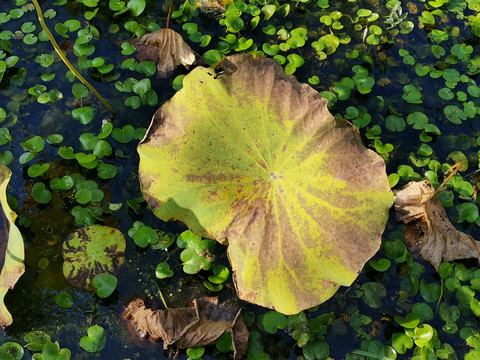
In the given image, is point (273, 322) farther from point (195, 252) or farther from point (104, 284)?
point (104, 284)

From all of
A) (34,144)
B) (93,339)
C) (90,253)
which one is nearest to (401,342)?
(93,339)

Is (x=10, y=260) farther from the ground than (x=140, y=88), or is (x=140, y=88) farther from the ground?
(x=140, y=88)

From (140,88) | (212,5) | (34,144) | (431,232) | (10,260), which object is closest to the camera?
(10,260)

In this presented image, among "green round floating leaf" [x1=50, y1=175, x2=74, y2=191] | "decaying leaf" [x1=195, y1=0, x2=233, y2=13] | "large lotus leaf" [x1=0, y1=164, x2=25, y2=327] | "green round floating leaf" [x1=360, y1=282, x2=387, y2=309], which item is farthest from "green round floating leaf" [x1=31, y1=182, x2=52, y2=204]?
"green round floating leaf" [x1=360, y1=282, x2=387, y2=309]

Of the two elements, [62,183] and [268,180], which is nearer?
[268,180]

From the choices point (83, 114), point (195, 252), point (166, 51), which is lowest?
point (195, 252)

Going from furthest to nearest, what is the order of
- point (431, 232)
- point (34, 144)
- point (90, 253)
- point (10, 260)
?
1. point (34, 144)
2. point (431, 232)
3. point (90, 253)
4. point (10, 260)

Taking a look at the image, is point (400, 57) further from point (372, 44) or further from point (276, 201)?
point (276, 201)

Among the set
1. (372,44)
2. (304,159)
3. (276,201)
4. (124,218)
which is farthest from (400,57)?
(124,218)
